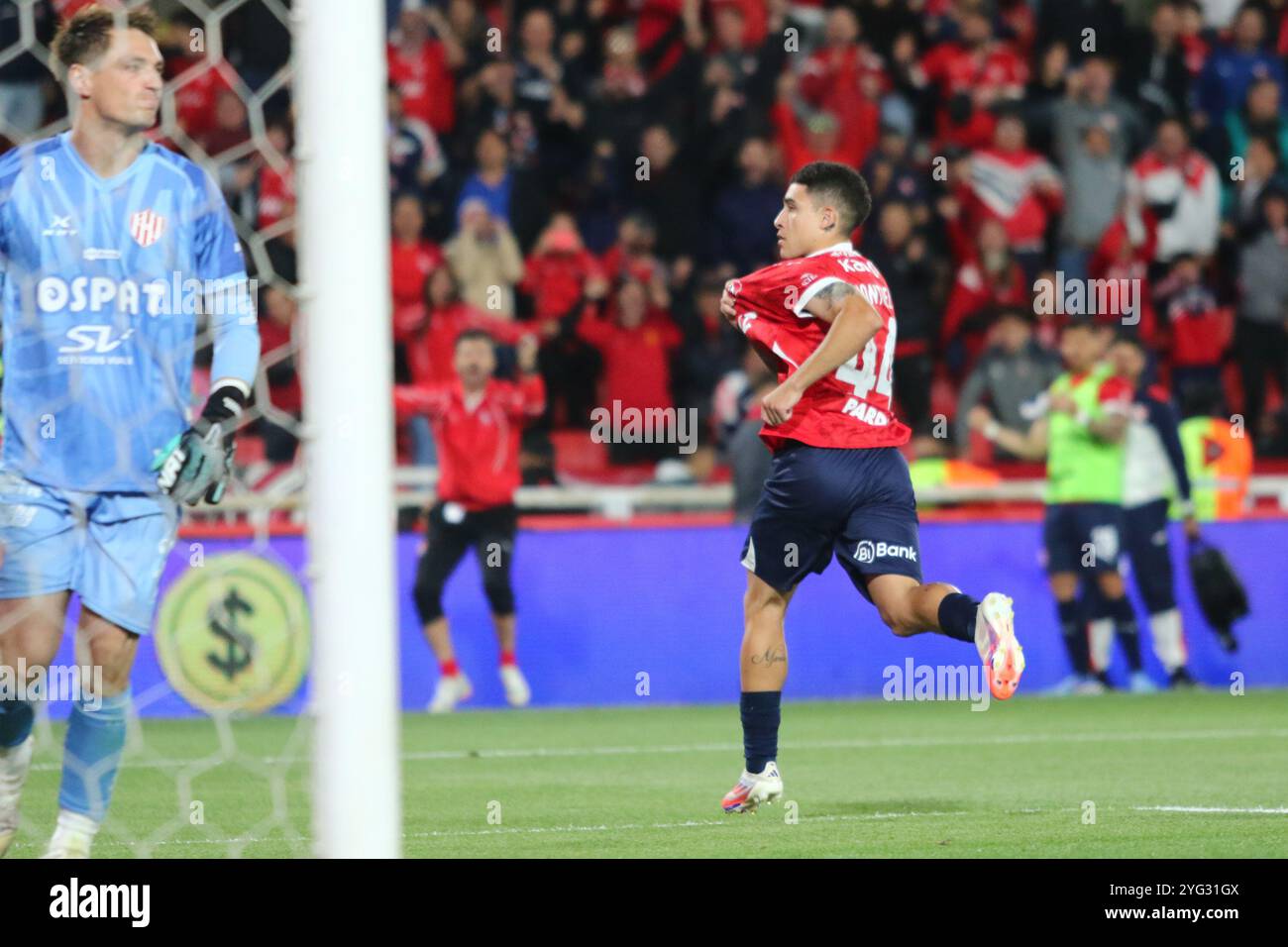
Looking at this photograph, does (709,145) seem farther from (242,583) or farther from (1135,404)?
(242,583)

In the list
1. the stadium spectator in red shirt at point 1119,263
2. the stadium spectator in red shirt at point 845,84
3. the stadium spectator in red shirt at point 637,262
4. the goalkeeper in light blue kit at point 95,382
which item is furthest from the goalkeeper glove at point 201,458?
the stadium spectator in red shirt at point 1119,263

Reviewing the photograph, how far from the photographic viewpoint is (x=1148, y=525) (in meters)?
12.4

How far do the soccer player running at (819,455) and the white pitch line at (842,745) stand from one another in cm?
257

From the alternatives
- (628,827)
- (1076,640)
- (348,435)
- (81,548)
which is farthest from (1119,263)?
(348,435)

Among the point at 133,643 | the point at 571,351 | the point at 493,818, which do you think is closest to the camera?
the point at 133,643

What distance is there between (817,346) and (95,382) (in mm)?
2219

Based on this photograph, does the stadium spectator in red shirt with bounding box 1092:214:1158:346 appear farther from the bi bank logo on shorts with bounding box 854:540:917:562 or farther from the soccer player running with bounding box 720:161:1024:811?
the bi bank logo on shorts with bounding box 854:540:917:562

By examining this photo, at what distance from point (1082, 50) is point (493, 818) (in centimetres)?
1044

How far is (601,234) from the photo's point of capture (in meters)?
14.3

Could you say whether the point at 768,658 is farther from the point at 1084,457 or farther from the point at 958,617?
the point at 1084,457

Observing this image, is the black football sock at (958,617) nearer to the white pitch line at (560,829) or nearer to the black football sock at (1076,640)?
the white pitch line at (560,829)

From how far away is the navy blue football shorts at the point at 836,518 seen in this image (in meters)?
6.47

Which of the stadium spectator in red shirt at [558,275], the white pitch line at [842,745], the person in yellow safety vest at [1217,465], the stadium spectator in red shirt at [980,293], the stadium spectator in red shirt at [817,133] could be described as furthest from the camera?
the stadium spectator in red shirt at [817,133]
